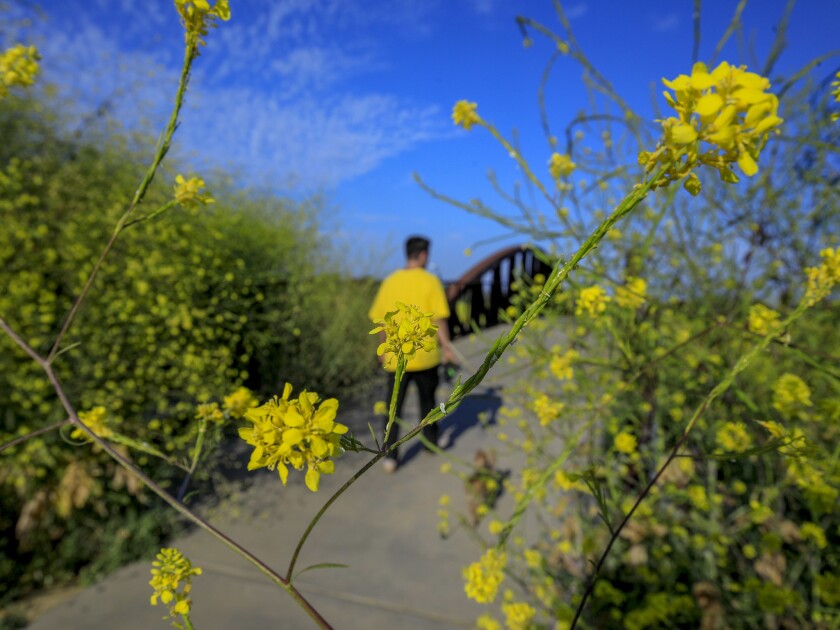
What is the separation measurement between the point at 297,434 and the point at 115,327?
322 centimetres

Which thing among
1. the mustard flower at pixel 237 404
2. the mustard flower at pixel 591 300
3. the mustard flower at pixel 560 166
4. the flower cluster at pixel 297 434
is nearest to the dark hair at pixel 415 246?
the mustard flower at pixel 560 166

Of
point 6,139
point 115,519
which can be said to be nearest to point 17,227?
point 6,139

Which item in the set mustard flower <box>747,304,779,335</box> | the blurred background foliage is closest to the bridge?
the blurred background foliage

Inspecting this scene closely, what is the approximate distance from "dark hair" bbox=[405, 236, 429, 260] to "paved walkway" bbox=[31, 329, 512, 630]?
119 cm

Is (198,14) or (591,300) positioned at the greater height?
(198,14)

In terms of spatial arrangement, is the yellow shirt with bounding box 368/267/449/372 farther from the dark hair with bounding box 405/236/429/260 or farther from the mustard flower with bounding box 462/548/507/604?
the mustard flower with bounding box 462/548/507/604

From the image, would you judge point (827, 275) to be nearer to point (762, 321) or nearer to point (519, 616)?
point (762, 321)

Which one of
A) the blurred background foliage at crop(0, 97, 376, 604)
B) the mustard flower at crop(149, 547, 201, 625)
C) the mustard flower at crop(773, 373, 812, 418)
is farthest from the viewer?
the blurred background foliage at crop(0, 97, 376, 604)

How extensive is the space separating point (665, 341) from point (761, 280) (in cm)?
57

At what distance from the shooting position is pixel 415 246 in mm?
3424

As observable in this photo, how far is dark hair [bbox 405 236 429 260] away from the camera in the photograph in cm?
339

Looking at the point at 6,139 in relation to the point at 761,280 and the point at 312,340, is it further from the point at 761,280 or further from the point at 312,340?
the point at 761,280

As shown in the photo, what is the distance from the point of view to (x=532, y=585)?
220 centimetres

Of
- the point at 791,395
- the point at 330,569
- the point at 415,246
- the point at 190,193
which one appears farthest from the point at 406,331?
the point at 415,246
